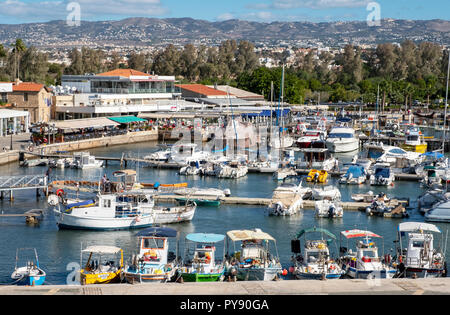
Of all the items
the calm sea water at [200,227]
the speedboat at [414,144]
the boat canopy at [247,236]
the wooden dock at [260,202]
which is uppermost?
the speedboat at [414,144]

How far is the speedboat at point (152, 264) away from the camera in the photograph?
14805mm

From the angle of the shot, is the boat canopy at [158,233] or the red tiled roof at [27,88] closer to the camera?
the boat canopy at [158,233]

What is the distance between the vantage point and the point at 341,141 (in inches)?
1607

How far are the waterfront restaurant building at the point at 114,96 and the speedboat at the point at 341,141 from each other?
668 inches

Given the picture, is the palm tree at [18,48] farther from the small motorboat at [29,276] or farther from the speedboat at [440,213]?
the small motorboat at [29,276]

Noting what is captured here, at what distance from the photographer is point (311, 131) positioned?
44188 mm

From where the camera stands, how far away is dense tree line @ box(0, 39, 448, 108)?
223ft

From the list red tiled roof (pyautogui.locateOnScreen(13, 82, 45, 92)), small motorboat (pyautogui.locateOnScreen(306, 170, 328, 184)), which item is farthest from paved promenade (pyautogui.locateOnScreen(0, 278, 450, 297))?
red tiled roof (pyautogui.locateOnScreen(13, 82, 45, 92))

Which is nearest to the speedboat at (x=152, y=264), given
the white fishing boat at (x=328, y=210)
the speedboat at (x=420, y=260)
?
the speedboat at (x=420, y=260)

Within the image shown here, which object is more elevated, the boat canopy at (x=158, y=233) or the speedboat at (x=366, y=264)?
the boat canopy at (x=158, y=233)

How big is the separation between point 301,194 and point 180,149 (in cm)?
1105

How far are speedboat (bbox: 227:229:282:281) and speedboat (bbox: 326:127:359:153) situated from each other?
79.3ft

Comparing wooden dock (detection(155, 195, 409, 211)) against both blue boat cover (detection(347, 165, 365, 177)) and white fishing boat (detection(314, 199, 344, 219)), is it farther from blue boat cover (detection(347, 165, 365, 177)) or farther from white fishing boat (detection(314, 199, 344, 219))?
blue boat cover (detection(347, 165, 365, 177))
